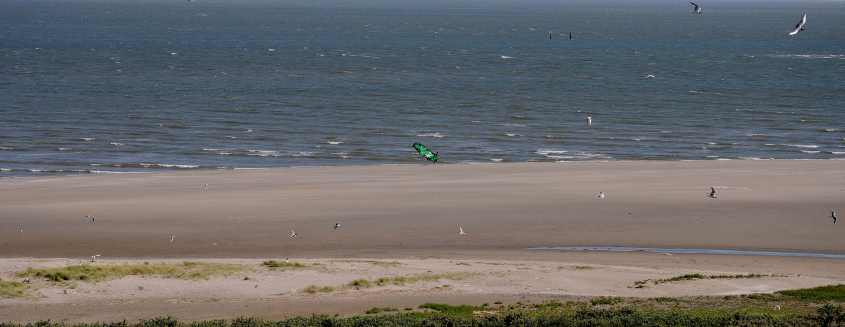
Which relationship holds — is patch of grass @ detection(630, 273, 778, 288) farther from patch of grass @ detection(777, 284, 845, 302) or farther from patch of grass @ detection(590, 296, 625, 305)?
patch of grass @ detection(777, 284, 845, 302)

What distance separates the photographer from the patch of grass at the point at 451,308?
21.6m

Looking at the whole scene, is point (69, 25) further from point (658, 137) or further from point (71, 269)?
point (71, 269)

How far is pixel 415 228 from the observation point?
3173cm

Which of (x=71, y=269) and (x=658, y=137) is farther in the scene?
(x=658, y=137)

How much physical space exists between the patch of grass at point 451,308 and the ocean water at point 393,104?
23.6 meters

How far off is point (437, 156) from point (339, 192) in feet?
34.1

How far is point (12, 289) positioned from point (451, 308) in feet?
27.2

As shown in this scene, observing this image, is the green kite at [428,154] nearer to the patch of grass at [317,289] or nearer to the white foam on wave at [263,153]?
the white foam on wave at [263,153]

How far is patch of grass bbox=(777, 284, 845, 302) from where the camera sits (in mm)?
22819

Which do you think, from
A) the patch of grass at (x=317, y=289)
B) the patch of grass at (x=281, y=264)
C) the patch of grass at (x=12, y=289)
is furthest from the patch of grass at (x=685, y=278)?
the patch of grass at (x=12, y=289)

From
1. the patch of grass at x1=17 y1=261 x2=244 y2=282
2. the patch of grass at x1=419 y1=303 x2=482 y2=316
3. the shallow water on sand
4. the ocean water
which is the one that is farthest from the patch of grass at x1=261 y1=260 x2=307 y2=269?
the ocean water

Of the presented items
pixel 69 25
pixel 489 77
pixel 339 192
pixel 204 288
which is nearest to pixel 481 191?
pixel 339 192

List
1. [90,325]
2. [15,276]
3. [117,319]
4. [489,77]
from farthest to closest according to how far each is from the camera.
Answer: [489,77], [15,276], [117,319], [90,325]

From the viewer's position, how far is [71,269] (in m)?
24.2
